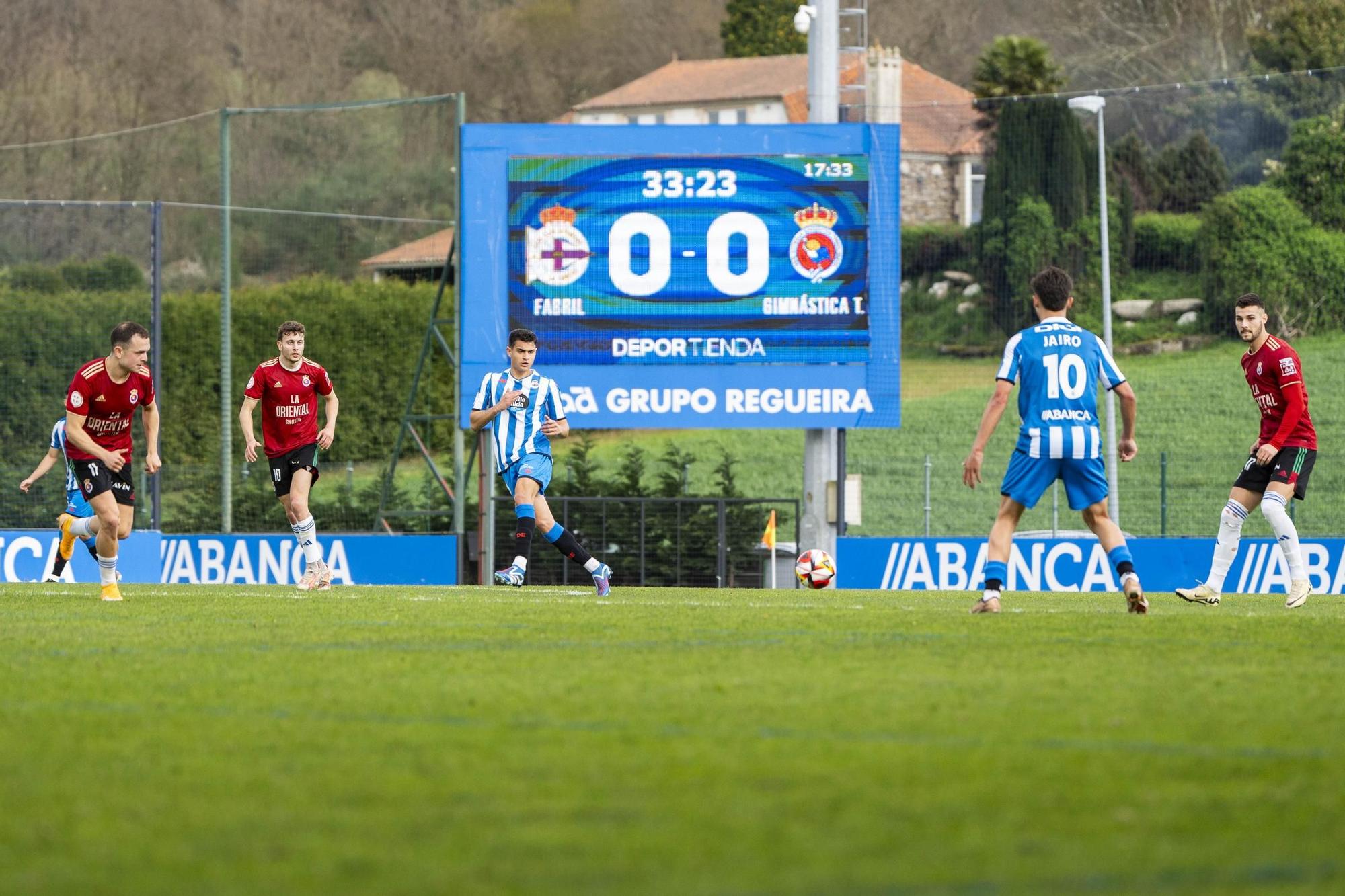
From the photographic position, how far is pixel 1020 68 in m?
49.6

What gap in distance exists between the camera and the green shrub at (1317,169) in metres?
31.5

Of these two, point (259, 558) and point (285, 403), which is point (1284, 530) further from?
point (259, 558)

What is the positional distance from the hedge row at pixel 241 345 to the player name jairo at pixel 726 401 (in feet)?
24.6

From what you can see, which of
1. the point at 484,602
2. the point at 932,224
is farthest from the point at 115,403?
the point at 932,224

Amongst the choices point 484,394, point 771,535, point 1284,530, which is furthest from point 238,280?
point 1284,530

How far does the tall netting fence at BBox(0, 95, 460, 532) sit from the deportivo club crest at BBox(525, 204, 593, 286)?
3.40 metres

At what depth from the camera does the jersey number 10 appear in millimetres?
10922

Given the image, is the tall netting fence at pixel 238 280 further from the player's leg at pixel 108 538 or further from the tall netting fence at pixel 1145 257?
the player's leg at pixel 108 538

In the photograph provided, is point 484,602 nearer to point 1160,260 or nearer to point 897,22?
point 1160,260

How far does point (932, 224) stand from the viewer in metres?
30.2

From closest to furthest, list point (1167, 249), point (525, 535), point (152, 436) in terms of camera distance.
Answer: point (152, 436) → point (525, 535) → point (1167, 249)

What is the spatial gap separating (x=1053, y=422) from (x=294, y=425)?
21.3ft

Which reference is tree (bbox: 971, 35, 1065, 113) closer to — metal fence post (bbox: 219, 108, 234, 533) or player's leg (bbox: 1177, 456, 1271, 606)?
metal fence post (bbox: 219, 108, 234, 533)

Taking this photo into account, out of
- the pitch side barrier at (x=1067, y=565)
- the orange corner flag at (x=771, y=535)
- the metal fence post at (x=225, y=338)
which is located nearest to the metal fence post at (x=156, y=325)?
the metal fence post at (x=225, y=338)
